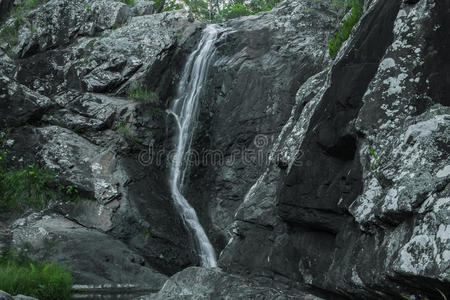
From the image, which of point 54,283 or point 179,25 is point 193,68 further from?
point 54,283

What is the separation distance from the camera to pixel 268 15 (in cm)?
1766

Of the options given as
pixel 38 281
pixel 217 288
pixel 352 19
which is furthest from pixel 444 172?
pixel 38 281

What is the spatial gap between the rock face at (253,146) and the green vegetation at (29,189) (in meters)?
0.38

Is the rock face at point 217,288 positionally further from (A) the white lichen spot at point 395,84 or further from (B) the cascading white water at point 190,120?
(B) the cascading white water at point 190,120

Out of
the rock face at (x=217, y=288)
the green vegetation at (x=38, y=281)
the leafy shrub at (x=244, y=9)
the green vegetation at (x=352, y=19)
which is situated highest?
the leafy shrub at (x=244, y=9)

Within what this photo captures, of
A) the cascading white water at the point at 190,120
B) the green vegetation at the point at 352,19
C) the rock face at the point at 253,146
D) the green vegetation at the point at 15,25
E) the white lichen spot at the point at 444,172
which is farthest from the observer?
the green vegetation at the point at 15,25

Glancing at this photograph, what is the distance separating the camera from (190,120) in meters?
15.4

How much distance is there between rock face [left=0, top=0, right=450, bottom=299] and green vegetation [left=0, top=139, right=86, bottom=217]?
0.38m

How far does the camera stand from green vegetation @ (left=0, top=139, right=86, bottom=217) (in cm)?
1248

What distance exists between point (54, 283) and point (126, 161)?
6.05 metres

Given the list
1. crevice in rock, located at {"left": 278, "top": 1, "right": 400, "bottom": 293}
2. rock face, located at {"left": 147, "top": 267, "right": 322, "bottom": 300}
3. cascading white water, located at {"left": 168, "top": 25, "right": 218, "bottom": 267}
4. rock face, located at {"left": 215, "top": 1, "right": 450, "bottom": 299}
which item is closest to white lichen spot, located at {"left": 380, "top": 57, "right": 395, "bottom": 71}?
rock face, located at {"left": 215, "top": 1, "right": 450, "bottom": 299}

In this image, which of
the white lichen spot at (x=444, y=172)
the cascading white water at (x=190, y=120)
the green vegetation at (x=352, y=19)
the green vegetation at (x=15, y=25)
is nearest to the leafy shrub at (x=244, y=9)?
the cascading white water at (x=190, y=120)

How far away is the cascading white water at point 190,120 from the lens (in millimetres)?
12984

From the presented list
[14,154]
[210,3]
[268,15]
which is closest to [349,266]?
[14,154]
